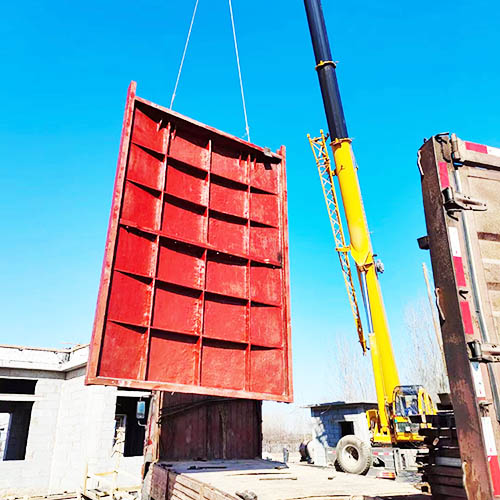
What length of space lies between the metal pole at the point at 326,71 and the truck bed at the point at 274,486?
348 inches

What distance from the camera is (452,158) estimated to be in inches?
118

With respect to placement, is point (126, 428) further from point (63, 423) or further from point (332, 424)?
point (332, 424)

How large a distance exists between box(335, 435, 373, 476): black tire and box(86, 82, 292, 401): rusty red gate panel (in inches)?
294

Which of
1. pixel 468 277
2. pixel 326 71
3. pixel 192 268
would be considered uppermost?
pixel 326 71

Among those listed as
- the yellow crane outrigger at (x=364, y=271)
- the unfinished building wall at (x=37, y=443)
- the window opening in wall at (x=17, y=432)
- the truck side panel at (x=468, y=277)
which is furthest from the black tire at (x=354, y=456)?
the window opening in wall at (x=17, y=432)

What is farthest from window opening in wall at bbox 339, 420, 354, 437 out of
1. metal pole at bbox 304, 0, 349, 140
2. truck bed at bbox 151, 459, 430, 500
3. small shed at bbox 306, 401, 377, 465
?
truck bed at bbox 151, 459, 430, 500

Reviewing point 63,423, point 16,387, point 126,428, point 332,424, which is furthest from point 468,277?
point 16,387

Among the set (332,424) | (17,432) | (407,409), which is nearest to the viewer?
(407,409)

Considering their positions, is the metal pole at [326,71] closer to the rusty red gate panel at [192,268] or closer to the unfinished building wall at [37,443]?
the rusty red gate panel at [192,268]

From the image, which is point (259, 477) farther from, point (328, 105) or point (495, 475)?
point (328, 105)

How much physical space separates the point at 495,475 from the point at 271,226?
15.2 feet

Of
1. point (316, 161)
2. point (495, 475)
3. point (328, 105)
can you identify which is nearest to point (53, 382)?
point (316, 161)

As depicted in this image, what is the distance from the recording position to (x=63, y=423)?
1599 centimetres

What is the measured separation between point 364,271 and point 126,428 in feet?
42.9
